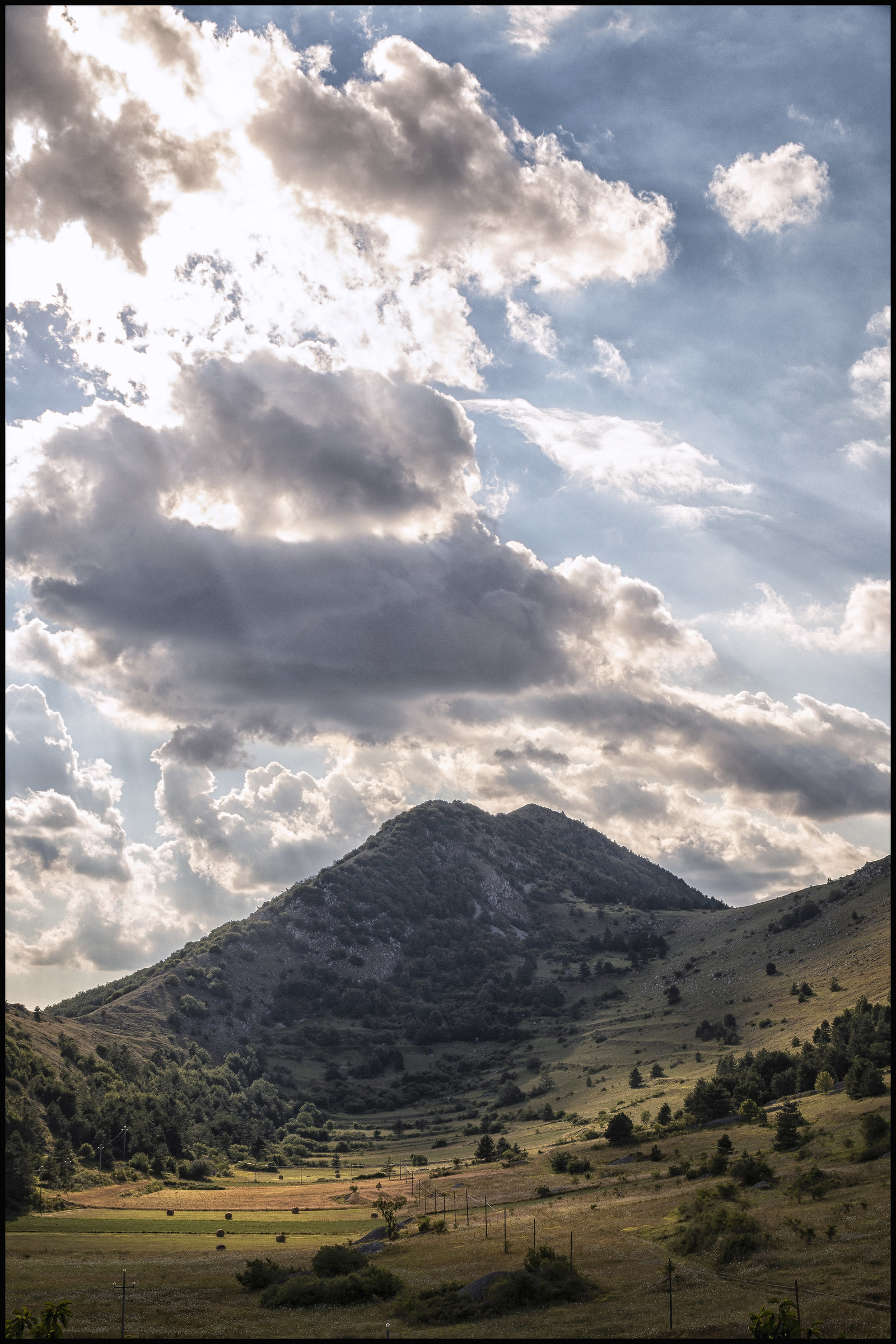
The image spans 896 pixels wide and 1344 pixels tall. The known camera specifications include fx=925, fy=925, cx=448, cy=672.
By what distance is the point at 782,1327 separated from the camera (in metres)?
51.3

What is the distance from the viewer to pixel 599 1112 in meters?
191

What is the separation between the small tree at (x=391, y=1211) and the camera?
102250mm

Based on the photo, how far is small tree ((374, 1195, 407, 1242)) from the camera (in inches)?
4026

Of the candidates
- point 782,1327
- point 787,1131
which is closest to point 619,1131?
point 787,1131

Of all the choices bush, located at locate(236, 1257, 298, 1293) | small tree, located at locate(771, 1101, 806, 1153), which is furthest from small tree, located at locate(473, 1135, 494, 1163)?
bush, located at locate(236, 1257, 298, 1293)

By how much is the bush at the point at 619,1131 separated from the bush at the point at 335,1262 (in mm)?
72387

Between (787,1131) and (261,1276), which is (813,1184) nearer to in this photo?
(787,1131)

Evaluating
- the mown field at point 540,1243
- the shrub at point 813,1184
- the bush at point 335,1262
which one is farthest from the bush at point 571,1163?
the bush at point 335,1262

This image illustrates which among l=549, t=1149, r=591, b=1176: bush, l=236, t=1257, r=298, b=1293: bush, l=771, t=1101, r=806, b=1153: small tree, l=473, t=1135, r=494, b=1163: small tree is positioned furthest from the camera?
l=473, t=1135, r=494, b=1163: small tree

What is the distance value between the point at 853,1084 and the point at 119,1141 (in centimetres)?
13655

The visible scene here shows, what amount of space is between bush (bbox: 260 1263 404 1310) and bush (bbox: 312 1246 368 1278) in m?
3.54

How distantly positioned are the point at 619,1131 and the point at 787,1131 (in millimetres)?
48739

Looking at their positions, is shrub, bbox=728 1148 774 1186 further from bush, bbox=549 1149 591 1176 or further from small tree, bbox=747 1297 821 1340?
small tree, bbox=747 1297 821 1340

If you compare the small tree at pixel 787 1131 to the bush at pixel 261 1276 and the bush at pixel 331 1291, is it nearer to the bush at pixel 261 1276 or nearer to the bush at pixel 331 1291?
the bush at pixel 331 1291
